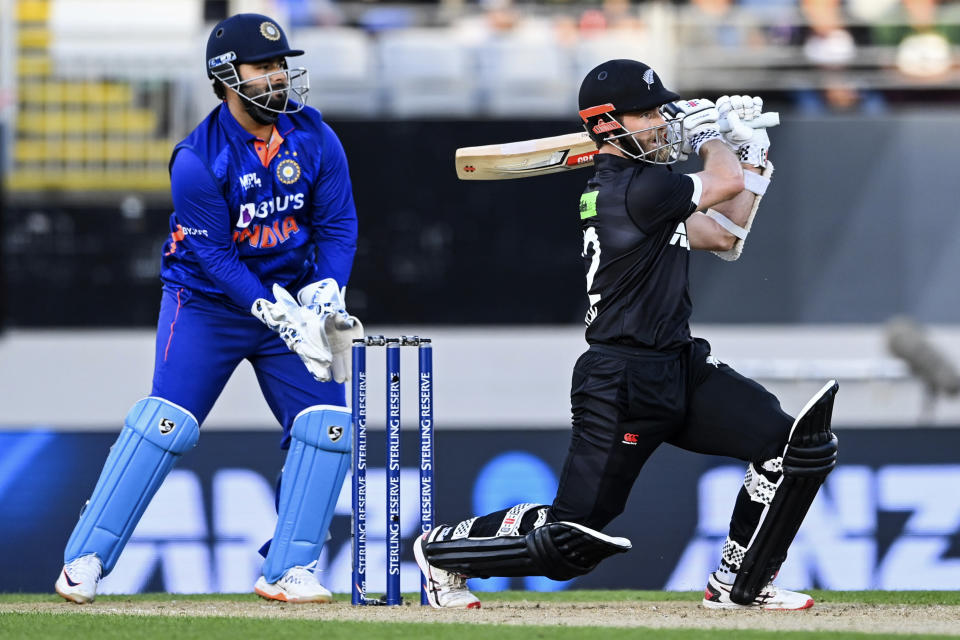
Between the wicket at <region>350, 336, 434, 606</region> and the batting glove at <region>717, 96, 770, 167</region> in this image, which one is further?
the wicket at <region>350, 336, 434, 606</region>

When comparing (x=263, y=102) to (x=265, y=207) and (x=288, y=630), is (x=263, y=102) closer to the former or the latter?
(x=265, y=207)

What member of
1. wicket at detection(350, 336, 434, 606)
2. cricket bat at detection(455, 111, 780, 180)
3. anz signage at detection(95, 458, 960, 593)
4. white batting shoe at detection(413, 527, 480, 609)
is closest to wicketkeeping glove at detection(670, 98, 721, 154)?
cricket bat at detection(455, 111, 780, 180)

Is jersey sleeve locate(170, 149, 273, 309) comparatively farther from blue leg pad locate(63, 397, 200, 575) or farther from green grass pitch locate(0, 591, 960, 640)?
green grass pitch locate(0, 591, 960, 640)

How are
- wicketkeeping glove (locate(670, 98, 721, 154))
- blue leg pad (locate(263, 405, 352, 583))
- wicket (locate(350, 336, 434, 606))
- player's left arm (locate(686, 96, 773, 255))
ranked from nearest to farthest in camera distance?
wicketkeeping glove (locate(670, 98, 721, 154)) → player's left arm (locate(686, 96, 773, 255)) → wicket (locate(350, 336, 434, 606)) → blue leg pad (locate(263, 405, 352, 583))

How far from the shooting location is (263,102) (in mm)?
4234

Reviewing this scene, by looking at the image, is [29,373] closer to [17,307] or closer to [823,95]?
[17,307]

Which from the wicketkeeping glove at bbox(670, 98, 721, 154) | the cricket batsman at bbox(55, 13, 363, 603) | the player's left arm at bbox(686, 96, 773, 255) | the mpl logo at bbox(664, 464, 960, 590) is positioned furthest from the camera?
the mpl logo at bbox(664, 464, 960, 590)

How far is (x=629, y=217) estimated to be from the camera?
3.82 m

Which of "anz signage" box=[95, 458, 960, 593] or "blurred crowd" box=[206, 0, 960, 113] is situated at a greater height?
"blurred crowd" box=[206, 0, 960, 113]

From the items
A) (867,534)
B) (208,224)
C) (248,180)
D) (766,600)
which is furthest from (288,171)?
(867,534)

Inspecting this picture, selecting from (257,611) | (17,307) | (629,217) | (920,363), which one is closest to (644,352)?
(629,217)

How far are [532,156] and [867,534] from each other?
2.00m

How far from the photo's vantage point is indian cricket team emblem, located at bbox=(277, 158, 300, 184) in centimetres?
429

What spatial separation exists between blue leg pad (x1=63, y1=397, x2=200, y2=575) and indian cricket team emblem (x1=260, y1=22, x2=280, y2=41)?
1.16 metres
